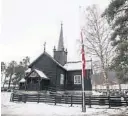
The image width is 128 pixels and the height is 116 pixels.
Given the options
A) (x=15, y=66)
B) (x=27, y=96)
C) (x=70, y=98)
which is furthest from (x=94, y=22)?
(x=15, y=66)

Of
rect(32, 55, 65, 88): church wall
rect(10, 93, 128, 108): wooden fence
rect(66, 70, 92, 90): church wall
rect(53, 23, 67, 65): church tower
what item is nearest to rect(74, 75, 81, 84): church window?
rect(66, 70, 92, 90): church wall

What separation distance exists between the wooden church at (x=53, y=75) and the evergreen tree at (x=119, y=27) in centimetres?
716

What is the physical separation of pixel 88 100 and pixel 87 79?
6.00 meters

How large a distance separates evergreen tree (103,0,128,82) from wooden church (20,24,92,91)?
7.16 m

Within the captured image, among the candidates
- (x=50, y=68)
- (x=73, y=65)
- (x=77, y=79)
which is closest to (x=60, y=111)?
(x=50, y=68)

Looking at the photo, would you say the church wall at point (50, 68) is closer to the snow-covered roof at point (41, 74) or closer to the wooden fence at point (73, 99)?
the snow-covered roof at point (41, 74)

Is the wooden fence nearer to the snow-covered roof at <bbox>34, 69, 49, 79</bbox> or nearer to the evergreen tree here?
the evergreen tree

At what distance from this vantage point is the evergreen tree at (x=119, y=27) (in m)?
6.01

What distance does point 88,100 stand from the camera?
8.62m

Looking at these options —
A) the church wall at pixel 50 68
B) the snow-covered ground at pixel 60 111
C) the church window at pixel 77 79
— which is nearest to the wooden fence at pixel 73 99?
the snow-covered ground at pixel 60 111

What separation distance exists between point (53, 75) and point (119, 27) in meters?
8.35

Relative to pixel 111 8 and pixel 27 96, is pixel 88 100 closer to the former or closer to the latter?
pixel 27 96

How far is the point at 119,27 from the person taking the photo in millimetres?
6871

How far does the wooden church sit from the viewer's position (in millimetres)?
13692
